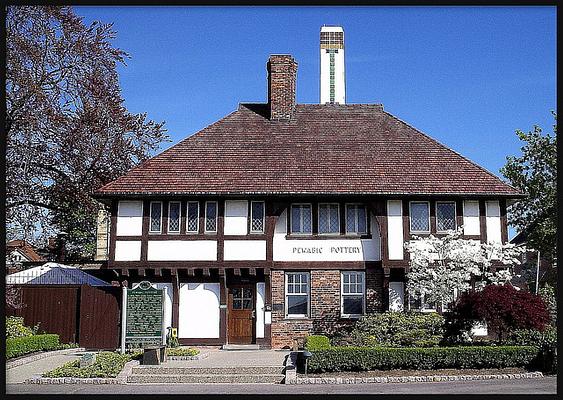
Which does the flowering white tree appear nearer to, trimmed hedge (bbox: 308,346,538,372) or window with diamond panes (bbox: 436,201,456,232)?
window with diamond panes (bbox: 436,201,456,232)

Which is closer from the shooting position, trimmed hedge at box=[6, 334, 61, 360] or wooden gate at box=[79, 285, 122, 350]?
trimmed hedge at box=[6, 334, 61, 360]

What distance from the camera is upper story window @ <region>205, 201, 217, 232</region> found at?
25.9 m

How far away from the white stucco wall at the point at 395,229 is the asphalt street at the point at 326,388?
870 cm

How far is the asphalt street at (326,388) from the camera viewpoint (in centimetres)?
1570

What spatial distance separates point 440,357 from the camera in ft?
61.3

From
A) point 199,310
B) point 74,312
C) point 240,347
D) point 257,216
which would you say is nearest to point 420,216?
point 257,216

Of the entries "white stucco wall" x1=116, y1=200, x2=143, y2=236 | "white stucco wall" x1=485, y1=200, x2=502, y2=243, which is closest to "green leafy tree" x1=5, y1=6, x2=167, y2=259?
"white stucco wall" x1=116, y1=200, x2=143, y2=236

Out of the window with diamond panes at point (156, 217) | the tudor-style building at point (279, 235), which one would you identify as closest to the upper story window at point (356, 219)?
the tudor-style building at point (279, 235)

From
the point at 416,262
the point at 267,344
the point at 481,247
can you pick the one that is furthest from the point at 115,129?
the point at 481,247

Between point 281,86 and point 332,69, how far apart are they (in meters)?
5.65

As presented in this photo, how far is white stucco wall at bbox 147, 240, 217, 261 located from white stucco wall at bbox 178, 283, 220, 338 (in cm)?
108

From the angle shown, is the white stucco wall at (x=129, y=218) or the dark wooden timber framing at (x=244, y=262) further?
the white stucco wall at (x=129, y=218)

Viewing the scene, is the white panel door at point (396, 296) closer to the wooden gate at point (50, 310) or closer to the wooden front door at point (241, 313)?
the wooden front door at point (241, 313)

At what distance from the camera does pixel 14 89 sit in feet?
77.3
